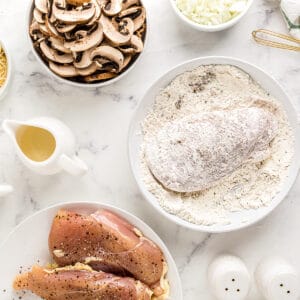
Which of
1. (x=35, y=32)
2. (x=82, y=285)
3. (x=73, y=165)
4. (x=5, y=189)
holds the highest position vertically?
(x=35, y=32)

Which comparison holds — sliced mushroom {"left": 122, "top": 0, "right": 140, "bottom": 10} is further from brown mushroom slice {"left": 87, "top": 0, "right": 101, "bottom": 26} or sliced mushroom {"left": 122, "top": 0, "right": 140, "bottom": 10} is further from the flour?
the flour

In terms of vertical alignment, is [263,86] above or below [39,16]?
below

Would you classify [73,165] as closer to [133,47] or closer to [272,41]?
[133,47]

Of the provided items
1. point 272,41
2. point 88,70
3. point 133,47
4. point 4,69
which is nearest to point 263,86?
point 272,41

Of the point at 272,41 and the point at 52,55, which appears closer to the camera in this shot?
the point at 52,55

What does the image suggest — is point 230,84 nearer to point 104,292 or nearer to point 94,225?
point 94,225

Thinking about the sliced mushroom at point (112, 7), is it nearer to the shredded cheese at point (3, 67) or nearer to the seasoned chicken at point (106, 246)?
the shredded cheese at point (3, 67)

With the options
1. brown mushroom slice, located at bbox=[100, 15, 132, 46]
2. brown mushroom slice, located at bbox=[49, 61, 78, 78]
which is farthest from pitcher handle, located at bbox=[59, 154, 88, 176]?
brown mushroom slice, located at bbox=[100, 15, 132, 46]
